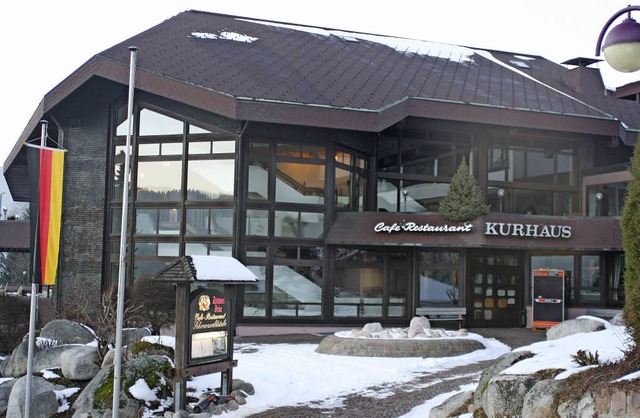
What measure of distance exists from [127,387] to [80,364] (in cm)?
248

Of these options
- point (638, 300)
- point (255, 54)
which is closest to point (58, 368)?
point (638, 300)

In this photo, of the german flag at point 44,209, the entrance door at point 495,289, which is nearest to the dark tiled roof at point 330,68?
the entrance door at point 495,289

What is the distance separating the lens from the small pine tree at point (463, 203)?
81.2 feet

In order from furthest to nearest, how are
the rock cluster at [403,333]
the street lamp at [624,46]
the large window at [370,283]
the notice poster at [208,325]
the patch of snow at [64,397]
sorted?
1. the large window at [370,283]
2. the rock cluster at [403,333]
3. the patch of snow at [64,397]
4. the notice poster at [208,325]
5. the street lamp at [624,46]

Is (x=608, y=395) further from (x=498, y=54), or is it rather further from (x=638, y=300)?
(x=498, y=54)

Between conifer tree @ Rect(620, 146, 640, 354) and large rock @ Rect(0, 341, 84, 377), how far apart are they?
11.4 m

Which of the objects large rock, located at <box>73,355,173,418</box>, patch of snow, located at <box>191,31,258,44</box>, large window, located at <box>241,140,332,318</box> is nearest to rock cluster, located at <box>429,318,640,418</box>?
large rock, located at <box>73,355,173,418</box>

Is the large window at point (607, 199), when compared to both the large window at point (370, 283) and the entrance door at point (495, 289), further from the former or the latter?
the large window at point (370, 283)

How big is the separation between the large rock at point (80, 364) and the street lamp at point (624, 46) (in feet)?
36.9

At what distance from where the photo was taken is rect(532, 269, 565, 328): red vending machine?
2573 centimetres

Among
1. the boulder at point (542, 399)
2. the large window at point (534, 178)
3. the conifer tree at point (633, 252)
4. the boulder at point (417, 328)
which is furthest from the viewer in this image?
the large window at point (534, 178)

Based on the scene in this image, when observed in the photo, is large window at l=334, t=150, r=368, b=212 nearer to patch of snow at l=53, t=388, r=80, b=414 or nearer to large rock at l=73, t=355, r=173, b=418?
patch of snow at l=53, t=388, r=80, b=414

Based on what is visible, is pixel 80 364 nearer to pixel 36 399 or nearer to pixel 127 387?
pixel 36 399

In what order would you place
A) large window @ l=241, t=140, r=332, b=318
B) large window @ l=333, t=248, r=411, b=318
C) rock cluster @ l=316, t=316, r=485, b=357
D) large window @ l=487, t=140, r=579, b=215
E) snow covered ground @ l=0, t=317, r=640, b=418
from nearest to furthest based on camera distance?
snow covered ground @ l=0, t=317, r=640, b=418, rock cluster @ l=316, t=316, r=485, b=357, large window @ l=241, t=140, r=332, b=318, large window @ l=333, t=248, r=411, b=318, large window @ l=487, t=140, r=579, b=215
